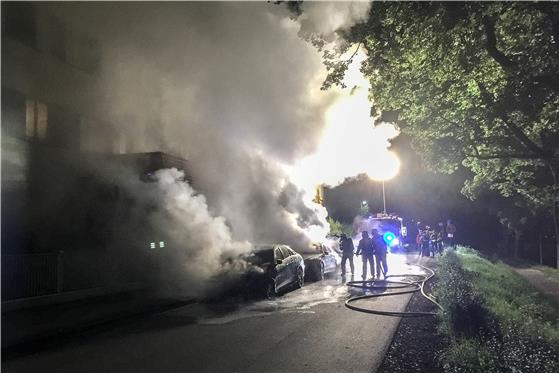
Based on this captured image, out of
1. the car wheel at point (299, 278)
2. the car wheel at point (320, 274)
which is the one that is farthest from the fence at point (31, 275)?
the car wheel at point (320, 274)

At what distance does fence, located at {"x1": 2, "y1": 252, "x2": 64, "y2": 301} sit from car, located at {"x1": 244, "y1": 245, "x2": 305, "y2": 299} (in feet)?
14.7

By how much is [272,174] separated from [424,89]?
10.2 metres

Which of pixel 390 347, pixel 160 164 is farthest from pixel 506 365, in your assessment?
Result: pixel 160 164

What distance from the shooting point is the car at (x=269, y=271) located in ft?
36.1

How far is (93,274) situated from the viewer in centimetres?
1295

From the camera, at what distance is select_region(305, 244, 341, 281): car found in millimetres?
14977

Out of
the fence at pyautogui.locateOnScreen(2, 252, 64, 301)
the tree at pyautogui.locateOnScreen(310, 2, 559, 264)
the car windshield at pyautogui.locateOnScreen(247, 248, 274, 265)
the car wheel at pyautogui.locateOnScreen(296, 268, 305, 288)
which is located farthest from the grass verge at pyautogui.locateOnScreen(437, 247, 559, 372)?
the fence at pyautogui.locateOnScreen(2, 252, 64, 301)

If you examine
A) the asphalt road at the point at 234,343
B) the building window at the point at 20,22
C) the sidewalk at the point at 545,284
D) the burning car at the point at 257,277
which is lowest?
the sidewalk at the point at 545,284

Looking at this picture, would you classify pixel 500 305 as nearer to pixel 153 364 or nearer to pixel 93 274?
pixel 153 364

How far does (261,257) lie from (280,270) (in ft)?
1.85

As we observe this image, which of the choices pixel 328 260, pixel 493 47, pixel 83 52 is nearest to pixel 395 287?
pixel 328 260

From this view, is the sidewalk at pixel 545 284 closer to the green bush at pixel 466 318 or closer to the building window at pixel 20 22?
the green bush at pixel 466 318

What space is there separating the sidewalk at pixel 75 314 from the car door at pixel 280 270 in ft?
6.63

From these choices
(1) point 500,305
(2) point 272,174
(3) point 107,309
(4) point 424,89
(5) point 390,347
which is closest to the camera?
(5) point 390,347
